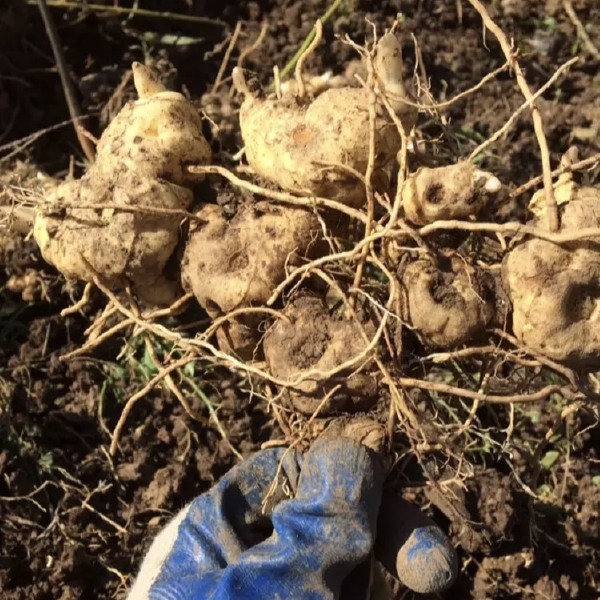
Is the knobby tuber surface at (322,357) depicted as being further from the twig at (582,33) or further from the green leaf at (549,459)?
→ the twig at (582,33)

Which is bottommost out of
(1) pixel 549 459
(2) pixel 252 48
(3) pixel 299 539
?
(1) pixel 549 459

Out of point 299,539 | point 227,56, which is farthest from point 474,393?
point 227,56

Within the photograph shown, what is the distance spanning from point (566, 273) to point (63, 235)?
934 millimetres

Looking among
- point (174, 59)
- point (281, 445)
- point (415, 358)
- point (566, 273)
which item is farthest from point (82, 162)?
point (566, 273)

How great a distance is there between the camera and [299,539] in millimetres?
1289

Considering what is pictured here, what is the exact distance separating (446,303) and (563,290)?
189 mm

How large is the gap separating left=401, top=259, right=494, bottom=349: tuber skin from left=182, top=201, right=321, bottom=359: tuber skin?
0.22m

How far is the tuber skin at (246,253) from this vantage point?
55.4 inches

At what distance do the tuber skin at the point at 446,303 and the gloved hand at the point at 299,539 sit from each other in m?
0.24

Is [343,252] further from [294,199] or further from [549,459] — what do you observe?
[549,459]

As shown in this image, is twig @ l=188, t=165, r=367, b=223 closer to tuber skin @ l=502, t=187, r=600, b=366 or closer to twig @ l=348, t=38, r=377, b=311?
twig @ l=348, t=38, r=377, b=311

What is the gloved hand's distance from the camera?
127 centimetres

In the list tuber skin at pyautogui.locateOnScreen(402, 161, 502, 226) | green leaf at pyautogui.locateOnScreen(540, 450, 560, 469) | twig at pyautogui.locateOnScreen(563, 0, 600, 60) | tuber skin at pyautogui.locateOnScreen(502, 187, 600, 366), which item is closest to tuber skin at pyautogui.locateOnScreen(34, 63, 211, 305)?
tuber skin at pyautogui.locateOnScreen(402, 161, 502, 226)

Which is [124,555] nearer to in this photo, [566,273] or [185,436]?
[185,436]
